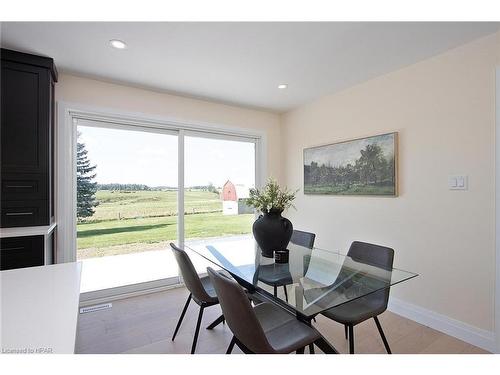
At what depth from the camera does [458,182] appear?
211 cm

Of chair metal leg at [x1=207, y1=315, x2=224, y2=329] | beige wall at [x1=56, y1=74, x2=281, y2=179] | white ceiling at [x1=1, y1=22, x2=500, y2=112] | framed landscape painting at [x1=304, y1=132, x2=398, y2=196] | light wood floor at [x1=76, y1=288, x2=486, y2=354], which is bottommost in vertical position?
light wood floor at [x1=76, y1=288, x2=486, y2=354]

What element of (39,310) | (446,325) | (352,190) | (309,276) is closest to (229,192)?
(352,190)

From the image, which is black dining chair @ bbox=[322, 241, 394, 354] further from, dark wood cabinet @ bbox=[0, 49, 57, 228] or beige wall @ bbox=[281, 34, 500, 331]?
dark wood cabinet @ bbox=[0, 49, 57, 228]

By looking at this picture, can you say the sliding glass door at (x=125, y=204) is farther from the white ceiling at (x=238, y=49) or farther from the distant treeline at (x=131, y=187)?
the white ceiling at (x=238, y=49)

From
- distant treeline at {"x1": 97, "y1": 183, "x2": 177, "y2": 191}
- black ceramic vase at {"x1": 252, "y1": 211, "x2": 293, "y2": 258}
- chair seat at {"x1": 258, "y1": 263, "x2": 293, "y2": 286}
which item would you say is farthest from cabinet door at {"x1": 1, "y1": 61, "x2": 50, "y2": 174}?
chair seat at {"x1": 258, "y1": 263, "x2": 293, "y2": 286}

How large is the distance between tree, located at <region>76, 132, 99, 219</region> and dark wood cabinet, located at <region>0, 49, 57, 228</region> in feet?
1.48

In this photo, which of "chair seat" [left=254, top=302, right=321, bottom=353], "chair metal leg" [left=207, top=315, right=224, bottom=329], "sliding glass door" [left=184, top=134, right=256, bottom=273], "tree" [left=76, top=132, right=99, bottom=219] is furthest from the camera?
"sliding glass door" [left=184, top=134, right=256, bottom=273]

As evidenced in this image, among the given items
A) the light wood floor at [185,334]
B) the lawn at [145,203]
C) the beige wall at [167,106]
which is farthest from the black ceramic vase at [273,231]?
the beige wall at [167,106]

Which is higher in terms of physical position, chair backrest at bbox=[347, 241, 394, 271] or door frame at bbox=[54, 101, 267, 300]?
door frame at bbox=[54, 101, 267, 300]

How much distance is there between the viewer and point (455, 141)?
7.00 ft

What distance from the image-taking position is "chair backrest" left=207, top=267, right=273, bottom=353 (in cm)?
118

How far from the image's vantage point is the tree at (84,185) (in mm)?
2770

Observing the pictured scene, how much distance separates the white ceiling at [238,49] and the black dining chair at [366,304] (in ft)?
5.42
